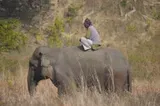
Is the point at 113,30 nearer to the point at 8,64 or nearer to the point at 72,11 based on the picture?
the point at 72,11

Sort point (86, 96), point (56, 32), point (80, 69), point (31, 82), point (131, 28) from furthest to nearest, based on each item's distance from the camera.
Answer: point (131, 28) < point (56, 32) < point (31, 82) < point (80, 69) < point (86, 96)

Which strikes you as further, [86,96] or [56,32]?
[56,32]

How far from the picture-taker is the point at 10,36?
81.3ft

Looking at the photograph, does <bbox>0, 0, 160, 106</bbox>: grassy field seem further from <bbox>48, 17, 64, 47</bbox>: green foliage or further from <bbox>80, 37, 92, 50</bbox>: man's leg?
<bbox>80, 37, 92, 50</bbox>: man's leg

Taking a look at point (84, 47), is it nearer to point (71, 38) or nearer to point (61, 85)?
point (61, 85)

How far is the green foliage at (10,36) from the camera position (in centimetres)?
2462

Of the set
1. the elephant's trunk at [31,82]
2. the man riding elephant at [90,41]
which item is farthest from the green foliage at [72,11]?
the elephant's trunk at [31,82]

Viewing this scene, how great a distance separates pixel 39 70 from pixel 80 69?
125 centimetres

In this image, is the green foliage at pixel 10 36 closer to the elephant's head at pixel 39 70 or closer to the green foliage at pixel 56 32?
the green foliage at pixel 56 32

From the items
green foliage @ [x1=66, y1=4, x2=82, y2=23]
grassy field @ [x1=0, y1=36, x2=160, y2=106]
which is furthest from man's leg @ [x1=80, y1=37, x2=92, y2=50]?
green foliage @ [x1=66, y1=4, x2=82, y2=23]

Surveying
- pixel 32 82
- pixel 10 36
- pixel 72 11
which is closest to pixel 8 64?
pixel 10 36

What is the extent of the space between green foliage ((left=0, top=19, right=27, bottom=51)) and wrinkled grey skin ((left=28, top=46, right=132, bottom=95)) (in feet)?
34.1

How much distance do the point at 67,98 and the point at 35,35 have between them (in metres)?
15.1

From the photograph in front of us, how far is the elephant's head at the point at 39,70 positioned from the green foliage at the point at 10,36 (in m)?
10.1
